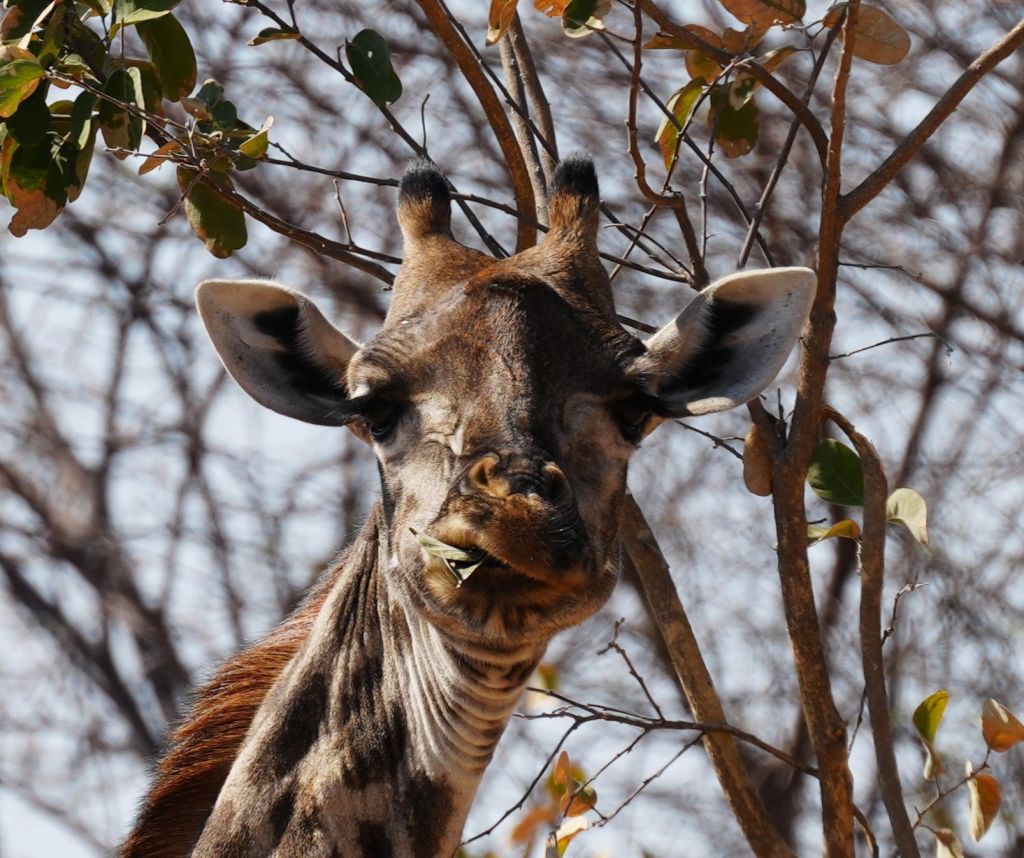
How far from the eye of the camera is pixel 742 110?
673 cm

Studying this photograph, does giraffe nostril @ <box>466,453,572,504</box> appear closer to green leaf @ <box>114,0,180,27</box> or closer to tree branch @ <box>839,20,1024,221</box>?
tree branch @ <box>839,20,1024,221</box>

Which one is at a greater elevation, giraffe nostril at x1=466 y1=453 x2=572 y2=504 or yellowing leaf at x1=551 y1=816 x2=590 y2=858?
giraffe nostril at x1=466 y1=453 x2=572 y2=504

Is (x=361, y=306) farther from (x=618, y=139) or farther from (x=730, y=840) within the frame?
(x=730, y=840)

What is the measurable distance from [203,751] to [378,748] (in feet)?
2.97

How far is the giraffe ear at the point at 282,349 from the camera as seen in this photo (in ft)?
18.7

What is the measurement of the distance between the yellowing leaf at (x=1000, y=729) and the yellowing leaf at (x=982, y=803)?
109 millimetres

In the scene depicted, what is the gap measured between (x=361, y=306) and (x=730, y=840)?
474 cm

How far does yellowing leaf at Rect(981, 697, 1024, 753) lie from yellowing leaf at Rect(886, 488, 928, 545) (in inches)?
23.1

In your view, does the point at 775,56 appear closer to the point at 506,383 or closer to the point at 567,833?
the point at 506,383

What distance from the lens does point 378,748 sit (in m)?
5.46

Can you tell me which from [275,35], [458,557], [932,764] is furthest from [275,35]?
[932,764]

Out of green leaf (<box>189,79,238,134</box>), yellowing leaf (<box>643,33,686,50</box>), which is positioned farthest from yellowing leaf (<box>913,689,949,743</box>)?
green leaf (<box>189,79,238,134</box>)

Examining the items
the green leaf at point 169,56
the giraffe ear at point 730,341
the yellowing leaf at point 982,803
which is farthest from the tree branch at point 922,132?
the green leaf at point 169,56

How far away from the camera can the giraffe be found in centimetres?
487
